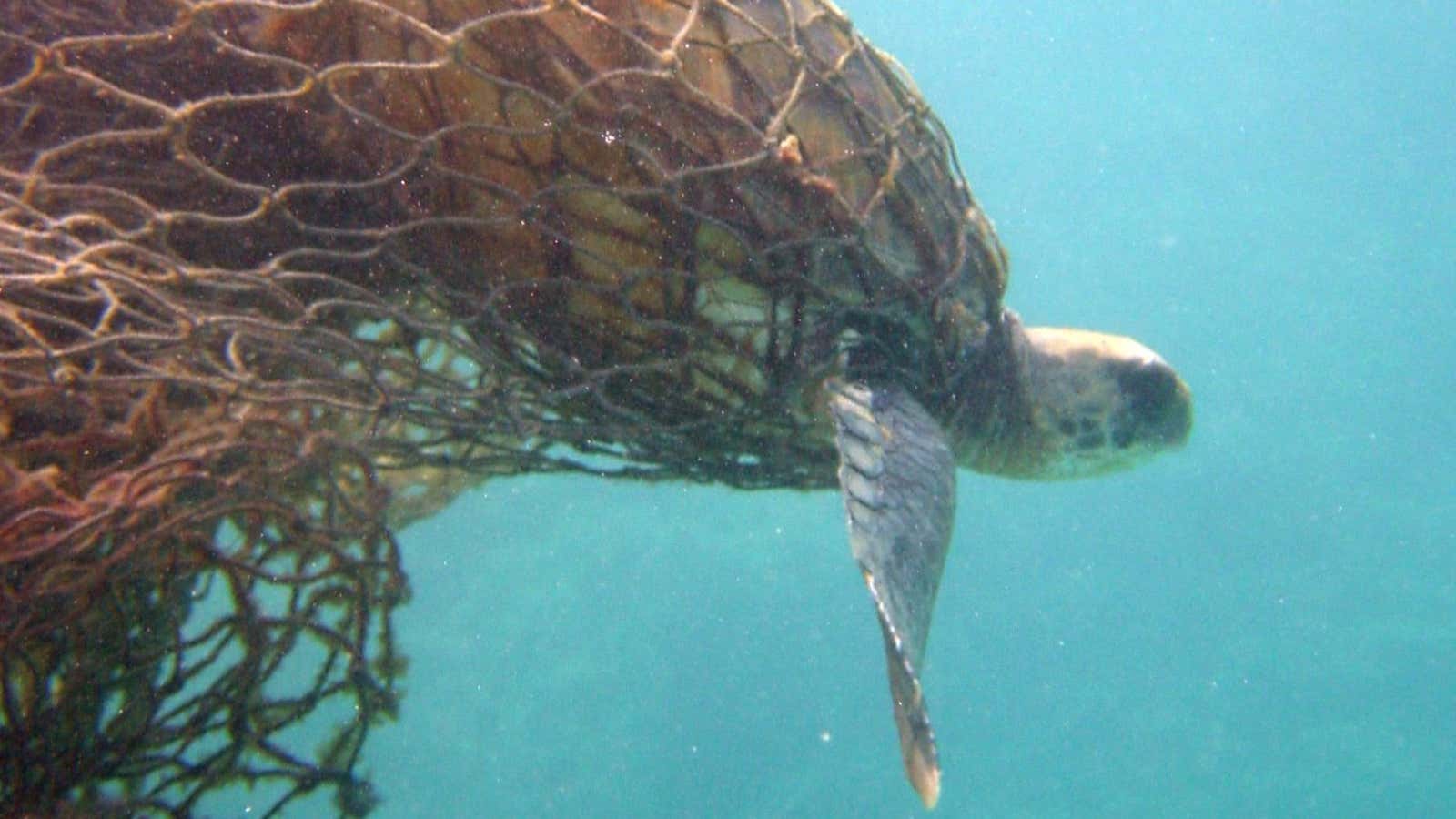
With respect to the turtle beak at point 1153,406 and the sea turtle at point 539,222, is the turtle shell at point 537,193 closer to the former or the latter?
the sea turtle at point 539,222

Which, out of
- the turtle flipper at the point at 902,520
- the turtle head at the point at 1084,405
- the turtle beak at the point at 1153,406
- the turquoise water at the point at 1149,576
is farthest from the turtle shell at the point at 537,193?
the turquoise water at the point at 1149,576

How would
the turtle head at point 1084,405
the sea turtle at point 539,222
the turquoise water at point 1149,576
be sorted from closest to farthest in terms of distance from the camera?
the sea turtle at point 539,222
the turtle head at point 1084,405
the turquoise water at point 1149,576

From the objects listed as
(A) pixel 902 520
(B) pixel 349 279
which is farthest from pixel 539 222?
(A) pixel 902 520

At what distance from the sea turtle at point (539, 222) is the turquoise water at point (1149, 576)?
1740cm

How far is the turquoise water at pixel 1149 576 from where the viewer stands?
21.9m

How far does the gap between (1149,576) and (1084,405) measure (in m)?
28.3

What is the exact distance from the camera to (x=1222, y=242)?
33.2 m

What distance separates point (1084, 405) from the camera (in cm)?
322

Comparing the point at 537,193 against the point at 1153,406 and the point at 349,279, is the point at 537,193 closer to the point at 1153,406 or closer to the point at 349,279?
the point at 349,279

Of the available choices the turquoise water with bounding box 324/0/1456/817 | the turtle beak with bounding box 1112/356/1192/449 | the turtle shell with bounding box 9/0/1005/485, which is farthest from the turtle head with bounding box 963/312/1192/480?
the turquoise water with bounding box 324/0/1456/817

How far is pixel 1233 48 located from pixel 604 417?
136 feet

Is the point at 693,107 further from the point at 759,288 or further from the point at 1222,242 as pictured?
the point at 1222,242

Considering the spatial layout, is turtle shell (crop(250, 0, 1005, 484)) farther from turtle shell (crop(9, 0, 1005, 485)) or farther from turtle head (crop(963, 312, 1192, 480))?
turtle head (crop(963, 312, 1192, 480))

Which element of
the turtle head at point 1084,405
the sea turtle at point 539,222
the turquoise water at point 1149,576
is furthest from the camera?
the turquoise water at point 1149,576
